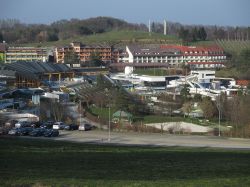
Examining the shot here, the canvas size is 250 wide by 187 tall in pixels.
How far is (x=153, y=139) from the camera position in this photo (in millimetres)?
11062

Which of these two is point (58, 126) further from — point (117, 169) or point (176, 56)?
point (176, 56)

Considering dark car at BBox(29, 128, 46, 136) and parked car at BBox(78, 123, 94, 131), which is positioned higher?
dark car at BBox(29, 128, 46, 136)

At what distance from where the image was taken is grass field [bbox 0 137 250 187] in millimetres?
4176

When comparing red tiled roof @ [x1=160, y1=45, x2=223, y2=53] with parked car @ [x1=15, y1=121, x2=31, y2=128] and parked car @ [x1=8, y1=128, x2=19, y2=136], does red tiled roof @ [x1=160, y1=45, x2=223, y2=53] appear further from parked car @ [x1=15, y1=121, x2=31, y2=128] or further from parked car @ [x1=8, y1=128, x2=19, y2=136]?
parked car @ [x1=8, y1=128, x2=19, y2=136]

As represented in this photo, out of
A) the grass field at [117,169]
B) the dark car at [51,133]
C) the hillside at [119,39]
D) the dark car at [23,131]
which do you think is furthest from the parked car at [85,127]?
the hillside at [119,39]

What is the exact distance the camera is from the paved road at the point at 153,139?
10.3 metres

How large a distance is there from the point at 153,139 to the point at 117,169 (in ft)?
19.3

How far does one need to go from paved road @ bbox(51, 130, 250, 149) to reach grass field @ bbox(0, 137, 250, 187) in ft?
10.9

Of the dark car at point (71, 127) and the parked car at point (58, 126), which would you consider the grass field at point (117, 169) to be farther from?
the dark car at point (71, 127)

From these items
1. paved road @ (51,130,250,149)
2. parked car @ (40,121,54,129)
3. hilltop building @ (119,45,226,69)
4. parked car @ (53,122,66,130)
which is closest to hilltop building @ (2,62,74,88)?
hilltop building @ (119,45,226,69)

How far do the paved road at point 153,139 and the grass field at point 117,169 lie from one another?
3334mm

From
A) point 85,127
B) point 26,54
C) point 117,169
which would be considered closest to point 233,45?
point 26,54

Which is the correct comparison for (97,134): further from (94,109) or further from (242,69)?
(242,69)

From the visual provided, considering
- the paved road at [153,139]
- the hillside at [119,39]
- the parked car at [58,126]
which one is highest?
the hillside at [119,39]
